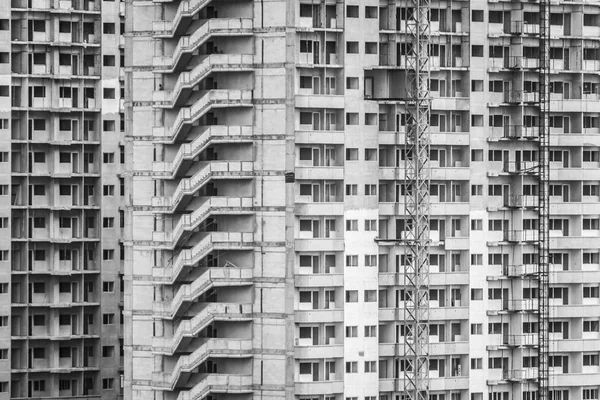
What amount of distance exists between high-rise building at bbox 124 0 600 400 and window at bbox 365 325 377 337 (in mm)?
71

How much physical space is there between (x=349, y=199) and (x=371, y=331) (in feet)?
31.1

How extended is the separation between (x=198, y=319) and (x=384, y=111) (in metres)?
20.0

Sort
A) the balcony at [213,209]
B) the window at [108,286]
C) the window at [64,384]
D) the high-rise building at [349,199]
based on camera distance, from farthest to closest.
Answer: the window at [108,286], the window at [64,384], the high-rise building at [349,199], the balcony at [213,209]

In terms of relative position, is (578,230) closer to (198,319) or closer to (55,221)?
(198,319)

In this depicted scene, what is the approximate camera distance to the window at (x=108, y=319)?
16525 cm

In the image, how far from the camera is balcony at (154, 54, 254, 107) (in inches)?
5027

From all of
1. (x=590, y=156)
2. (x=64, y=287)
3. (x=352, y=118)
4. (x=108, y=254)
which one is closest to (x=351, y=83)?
(x=352, y=118)

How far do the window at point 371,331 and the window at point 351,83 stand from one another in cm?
1696

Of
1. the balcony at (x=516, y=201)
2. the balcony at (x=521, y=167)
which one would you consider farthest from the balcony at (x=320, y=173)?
the balcony at (x=516, y=201)

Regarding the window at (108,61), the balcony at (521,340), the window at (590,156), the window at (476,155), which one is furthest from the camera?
the window at (108,61)

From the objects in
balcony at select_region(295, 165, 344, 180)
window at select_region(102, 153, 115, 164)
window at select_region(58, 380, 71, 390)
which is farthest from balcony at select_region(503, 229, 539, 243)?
window at select_region(58, 380, 71, 390)

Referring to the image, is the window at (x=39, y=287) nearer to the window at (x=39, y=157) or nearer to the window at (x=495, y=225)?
the window at (x=39, y=157)

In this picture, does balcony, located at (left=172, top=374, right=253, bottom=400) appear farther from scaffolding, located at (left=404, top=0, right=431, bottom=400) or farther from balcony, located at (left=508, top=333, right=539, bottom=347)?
balcony, located at (left=508, top=333, right=539, bottom=347)

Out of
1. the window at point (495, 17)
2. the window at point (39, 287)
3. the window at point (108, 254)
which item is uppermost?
the window at point (495, 17)
